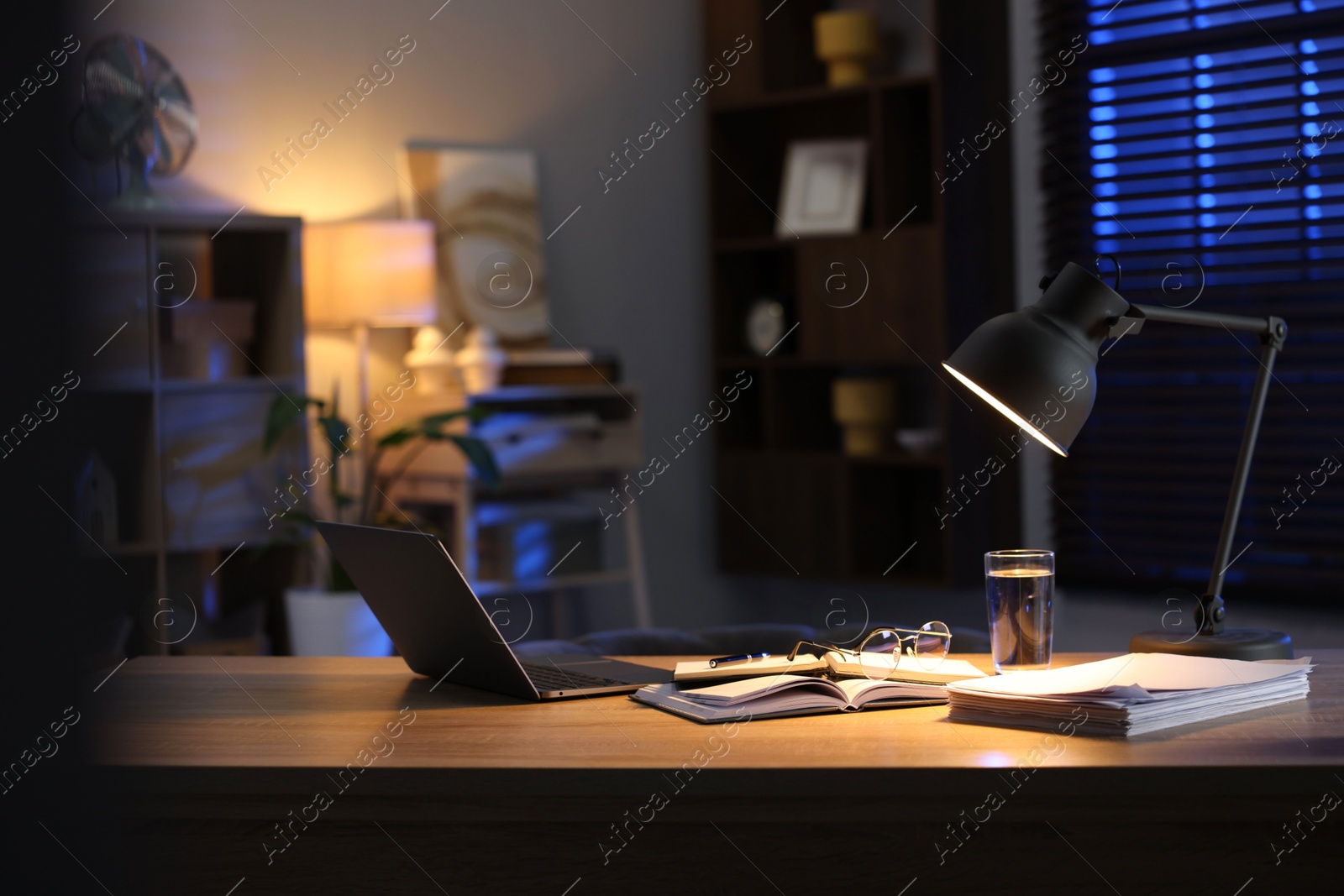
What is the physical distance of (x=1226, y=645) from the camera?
155 centimetres

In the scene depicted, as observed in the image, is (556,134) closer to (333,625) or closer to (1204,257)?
(333,625)

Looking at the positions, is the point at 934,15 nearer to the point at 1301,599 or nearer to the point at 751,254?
the point at 751,254

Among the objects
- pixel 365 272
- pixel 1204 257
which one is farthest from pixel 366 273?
pixel 1204 257

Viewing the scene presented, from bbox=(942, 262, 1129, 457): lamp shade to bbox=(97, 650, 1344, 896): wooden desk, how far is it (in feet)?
1.05

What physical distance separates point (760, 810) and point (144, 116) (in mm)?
3014

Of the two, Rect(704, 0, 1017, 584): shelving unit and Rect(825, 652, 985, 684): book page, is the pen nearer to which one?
Rect(825, 652, 985, 684): book page

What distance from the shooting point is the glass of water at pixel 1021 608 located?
150 centimetres

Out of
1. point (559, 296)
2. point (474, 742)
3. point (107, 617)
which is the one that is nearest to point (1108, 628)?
point (559, 296)

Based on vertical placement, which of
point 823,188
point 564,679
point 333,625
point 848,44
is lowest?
point 333,625

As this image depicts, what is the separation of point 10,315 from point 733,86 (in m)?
4.23

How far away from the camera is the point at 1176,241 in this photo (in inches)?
140

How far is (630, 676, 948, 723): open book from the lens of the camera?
4.54ft

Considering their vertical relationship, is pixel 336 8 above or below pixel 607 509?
above

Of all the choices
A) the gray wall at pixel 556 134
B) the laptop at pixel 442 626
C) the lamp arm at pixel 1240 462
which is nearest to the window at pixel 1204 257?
the gray wall at pixel 556 134
